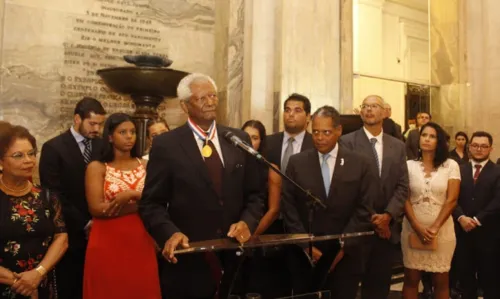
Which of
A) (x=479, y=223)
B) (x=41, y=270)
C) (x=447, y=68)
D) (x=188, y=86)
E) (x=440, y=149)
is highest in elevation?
(x=447, y=68)

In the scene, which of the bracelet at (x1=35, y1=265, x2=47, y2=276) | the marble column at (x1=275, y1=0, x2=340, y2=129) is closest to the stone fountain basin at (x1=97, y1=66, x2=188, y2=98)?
the marble column at (x1=275, y1=0, x2=340, y2=129)

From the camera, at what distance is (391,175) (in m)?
4.11

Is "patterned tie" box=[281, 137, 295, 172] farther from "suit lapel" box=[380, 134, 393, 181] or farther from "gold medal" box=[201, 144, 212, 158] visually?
"gold medal" box=[201, 144, 212, 158]

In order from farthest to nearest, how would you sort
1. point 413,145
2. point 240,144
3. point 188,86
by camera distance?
point 413,145, point 188,86, point 240,144

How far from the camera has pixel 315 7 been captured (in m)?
6.79

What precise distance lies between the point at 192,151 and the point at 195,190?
0.68 feet

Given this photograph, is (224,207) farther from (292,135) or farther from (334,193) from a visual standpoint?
(292,135)

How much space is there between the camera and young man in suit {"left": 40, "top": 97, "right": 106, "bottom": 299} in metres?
3.80

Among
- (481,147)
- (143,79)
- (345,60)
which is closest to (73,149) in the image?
(143,79)

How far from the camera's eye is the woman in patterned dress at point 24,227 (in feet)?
9.37

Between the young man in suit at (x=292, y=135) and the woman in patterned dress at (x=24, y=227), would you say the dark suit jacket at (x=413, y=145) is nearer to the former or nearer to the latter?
the young man in suit at (x=292, y=135)

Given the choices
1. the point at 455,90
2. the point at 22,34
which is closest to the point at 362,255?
the point at 22,34

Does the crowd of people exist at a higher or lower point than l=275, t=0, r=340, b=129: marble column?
lower

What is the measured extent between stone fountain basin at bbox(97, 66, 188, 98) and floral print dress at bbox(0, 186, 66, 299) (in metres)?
2.21
